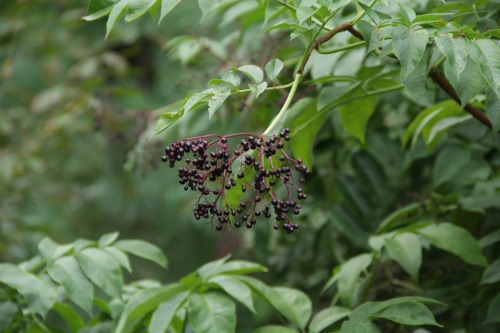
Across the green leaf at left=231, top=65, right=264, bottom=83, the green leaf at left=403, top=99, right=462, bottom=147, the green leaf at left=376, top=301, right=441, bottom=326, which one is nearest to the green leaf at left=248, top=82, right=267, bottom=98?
the green leaf at left=231, top=65, right=264, bottom=83

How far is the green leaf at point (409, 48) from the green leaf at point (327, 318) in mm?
552

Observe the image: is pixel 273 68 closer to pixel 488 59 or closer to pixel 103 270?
pixel 488 59

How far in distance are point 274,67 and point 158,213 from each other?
2779mm

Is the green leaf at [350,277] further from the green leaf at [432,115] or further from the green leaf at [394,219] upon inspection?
the green leaf at [432,115]

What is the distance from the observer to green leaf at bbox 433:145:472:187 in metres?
1.73

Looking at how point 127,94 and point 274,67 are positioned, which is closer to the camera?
point 274,67

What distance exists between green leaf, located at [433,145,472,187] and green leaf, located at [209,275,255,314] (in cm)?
57

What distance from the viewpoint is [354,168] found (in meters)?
2.06

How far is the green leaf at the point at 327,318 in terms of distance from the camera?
144 cm

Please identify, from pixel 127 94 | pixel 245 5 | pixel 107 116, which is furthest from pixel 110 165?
pixel 245 5

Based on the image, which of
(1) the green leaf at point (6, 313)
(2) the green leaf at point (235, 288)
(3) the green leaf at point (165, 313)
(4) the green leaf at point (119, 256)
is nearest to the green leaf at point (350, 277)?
(2) the green leaf at point (235, 288)

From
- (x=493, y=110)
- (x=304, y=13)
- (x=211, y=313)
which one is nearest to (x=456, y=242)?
(x=493, y=110)

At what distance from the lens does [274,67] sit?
1.18m

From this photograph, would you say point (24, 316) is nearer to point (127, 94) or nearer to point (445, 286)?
point (445, 286)
